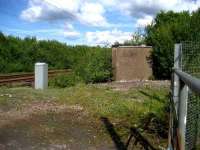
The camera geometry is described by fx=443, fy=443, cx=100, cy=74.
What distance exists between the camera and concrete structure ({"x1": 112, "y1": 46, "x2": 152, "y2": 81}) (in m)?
23.3

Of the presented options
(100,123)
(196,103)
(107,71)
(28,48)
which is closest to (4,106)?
(100,123)

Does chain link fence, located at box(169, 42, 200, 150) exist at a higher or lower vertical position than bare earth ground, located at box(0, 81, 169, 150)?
higher

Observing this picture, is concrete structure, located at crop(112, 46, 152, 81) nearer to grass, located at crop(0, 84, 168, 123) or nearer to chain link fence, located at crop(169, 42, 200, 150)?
grass, located at crop(0, 84, 168, 123)

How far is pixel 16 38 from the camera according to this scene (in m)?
38.9

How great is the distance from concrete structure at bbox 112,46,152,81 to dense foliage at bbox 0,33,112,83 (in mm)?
725

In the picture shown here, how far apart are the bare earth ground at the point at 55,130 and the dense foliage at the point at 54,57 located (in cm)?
1144

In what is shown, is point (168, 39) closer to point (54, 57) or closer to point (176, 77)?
point (176, 77)

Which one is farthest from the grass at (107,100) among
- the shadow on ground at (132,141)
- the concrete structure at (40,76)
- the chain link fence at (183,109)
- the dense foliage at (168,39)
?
the dense foliage at (168,39)

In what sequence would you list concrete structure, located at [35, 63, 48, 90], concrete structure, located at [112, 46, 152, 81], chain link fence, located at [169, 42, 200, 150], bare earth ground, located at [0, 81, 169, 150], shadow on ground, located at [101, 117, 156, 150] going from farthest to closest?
concrete structure, located at [112, 46, 152, 81] < concrete structure, located at [35, 63, 48, 90] < bare earth ground, located at [0, 81, 169, 150] < shadow on ground, located at [101, 117, 156, 150] < chain link fence, located at [169, 42, 200, 150]

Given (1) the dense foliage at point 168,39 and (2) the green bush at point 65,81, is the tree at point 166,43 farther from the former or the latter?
(2) the green bush at point 65,81

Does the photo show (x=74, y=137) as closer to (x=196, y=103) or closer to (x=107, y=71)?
(x=196, y=103)

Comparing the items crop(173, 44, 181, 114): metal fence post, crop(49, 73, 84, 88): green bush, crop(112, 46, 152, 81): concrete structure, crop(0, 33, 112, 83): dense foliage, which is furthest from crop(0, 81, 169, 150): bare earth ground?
crop(112, 46, 152, 81): concrete structure

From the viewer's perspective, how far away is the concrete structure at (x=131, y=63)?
23.3m

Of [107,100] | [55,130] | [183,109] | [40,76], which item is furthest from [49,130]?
[40,76]
